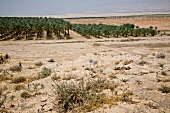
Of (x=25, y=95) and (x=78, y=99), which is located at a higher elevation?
(x=78, y=99)

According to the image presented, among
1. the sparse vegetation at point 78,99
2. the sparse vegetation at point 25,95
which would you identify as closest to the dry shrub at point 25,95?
the sparse vegetation at point 25,95

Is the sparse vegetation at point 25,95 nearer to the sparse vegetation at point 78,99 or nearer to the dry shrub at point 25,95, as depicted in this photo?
the dry shrub at point 25,95

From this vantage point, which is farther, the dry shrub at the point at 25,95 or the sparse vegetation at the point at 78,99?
the dry shrub at the point at 25,95

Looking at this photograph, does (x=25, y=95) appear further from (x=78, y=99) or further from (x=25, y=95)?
(x=78, y=99)

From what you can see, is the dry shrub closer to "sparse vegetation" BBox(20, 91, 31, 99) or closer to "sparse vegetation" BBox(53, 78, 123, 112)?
"sparse vegetation" BBox(20, 91, 31, 99)

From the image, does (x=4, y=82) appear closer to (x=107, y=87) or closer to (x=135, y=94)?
(x=107, y=87)

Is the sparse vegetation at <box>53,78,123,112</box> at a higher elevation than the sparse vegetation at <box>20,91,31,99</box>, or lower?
higher

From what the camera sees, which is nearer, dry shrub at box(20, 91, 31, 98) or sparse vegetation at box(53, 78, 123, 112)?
sparse vegetation at box(53, 78, 123, 112)

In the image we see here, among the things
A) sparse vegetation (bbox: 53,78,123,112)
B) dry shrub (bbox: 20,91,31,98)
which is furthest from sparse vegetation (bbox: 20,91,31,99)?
sparse vegetation (bbox: 53,78,123,112)

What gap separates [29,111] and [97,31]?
48910 mm

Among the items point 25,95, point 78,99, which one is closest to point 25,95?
point 25,95

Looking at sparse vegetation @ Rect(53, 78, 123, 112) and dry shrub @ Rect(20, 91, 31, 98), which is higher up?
sparse vegetation @ Rect(53, 78, 123, 112)

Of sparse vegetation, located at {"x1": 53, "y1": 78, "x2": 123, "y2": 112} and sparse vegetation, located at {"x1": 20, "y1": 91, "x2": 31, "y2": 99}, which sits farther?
sparse vegetation, located at {"x1": 20, "y1": 91, "x2": 31, "y2": 99}

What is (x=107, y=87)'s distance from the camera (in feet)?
32.8
